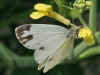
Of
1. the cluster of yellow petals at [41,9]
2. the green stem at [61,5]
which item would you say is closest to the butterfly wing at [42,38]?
the cluster of yellow petals at [41,9]

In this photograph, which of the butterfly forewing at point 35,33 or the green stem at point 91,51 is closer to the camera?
the butterfly forewing at point 35,33

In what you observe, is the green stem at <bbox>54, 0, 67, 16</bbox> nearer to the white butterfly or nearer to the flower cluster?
the flower cluster

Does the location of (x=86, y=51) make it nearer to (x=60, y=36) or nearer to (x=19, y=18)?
(x=60, y=36)

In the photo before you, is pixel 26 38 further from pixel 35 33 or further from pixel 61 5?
pixel 61 5

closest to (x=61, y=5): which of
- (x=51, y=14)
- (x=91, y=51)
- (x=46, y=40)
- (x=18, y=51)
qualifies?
(x=51, y=14)

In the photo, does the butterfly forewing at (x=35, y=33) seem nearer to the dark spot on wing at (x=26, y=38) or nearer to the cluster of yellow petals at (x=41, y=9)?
the dark spot on wing at (x=26, y=38)

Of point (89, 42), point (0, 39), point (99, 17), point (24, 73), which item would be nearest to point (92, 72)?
point (99, 17)
